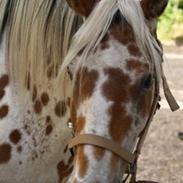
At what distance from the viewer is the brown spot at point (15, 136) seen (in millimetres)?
3336

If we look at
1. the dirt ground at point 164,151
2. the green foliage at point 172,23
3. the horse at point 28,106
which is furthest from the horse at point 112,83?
the green foliage at point 172,23

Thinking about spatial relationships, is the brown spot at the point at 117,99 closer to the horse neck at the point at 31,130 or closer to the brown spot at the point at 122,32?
the brown spot at the point at 122,32

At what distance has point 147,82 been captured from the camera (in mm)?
2816

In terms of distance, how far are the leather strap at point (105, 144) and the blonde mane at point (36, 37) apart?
616 millimetres

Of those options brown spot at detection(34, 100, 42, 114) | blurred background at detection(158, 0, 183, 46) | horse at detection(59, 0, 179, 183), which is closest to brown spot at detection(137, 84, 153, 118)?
horse at detection(59, 0, 179, 183)

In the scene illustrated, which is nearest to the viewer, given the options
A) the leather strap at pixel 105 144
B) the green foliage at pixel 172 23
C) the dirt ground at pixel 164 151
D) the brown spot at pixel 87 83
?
the leather strap at pixel 105 144

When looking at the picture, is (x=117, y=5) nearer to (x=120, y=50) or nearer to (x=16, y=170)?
(x=120, y=50)

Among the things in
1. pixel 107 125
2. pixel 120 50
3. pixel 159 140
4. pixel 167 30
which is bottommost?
pixel 167 30

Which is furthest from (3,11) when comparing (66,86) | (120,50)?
(120,50)

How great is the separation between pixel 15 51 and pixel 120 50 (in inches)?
28.3

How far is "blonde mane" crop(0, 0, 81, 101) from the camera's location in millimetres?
3219

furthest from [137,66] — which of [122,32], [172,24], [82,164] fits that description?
[172,24]

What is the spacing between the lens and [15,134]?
131 inches

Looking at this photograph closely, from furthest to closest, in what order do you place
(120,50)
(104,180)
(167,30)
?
(167,30) < (120,50) < (104,180)
